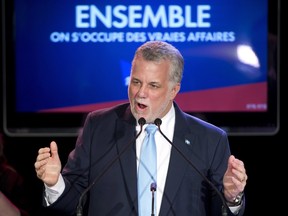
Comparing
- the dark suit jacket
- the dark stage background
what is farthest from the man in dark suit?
the dark stage background

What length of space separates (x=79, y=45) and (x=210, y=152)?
1355 millimetres

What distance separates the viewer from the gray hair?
2936 millimetres

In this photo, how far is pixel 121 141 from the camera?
306 centimetres

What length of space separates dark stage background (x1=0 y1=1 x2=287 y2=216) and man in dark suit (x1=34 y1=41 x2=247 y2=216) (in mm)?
1221

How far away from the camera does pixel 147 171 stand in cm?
296

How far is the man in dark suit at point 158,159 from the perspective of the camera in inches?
115

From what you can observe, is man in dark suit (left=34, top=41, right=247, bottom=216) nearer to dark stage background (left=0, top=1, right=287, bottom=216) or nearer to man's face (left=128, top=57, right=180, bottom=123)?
man's face (left=128, top=57, right=180, bottom=123)

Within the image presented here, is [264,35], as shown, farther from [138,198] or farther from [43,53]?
[138,198]

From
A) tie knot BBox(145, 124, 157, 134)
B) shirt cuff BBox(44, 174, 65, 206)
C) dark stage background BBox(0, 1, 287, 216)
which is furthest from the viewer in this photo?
dark stage background BBox(0, 1, 287, 216)

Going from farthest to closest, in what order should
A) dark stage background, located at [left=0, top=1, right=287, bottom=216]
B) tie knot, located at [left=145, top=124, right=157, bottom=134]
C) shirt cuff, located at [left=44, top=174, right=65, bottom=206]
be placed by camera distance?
dark stage background, located at [left=0, top=1, right=287, bottom=216]
tie knot, located at [left=145, top=124, right=157, bottom=134]
shirt cuff, located at [left=44, top=174, right=65, bottom=206]

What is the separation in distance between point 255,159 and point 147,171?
1.50m

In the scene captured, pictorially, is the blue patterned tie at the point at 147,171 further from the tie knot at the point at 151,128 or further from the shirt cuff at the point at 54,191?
the shirt cuff at the point at 54,191

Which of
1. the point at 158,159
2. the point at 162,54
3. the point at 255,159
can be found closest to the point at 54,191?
the point at 158,159

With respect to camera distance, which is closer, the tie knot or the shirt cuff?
the shirt cuff
